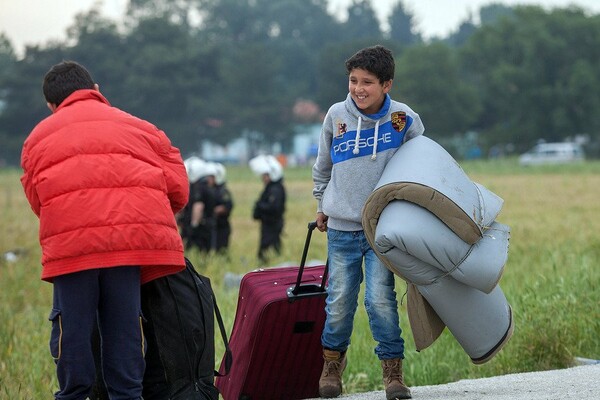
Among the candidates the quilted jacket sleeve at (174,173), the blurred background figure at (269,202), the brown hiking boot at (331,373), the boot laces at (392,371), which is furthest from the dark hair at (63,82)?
the blurred background figure at (269,202)

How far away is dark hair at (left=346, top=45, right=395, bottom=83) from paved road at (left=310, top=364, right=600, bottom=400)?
→ 59.7 inches

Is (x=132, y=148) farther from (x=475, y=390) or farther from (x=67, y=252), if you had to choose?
(x=475, y=390)

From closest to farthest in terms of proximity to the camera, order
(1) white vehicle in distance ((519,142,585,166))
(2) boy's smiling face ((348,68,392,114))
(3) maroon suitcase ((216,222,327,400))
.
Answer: (2) boy's smiling face ((348,68,392,114))
(3) maroon suitcase ((216,222,327,400))
(1) white vehicle in distance ((519,142,585,166))

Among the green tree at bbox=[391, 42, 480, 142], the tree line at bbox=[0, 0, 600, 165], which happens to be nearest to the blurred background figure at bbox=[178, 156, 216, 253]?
the tree line at bbox=[0, 0, 600, 165]

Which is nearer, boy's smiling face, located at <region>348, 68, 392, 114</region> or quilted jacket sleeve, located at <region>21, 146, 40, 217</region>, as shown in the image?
quilted jacket sleeve, located at <region>21, 146, 40, 217</region>

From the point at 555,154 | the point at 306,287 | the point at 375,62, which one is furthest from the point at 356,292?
the point at 555,154

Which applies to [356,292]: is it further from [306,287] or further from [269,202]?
[269,202]

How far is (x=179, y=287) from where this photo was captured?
17.1ft

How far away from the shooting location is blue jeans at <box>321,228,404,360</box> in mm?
5527

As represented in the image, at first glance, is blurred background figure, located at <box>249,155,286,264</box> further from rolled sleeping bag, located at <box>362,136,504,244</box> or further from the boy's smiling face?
rolled sleeping bag, located at <box>362,136,504,244</box>

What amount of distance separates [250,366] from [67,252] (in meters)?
1.31

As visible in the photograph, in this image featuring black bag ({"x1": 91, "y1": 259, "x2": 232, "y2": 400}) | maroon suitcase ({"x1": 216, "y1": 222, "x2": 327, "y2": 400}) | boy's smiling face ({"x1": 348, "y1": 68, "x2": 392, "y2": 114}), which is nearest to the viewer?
black bag ({"x1": 91, "y1": 259, "x2": 232, "y2": 400})

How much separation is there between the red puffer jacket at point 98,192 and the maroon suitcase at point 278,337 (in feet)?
2.61

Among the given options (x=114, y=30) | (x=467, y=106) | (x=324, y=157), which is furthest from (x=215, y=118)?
(x=324, y=157)
